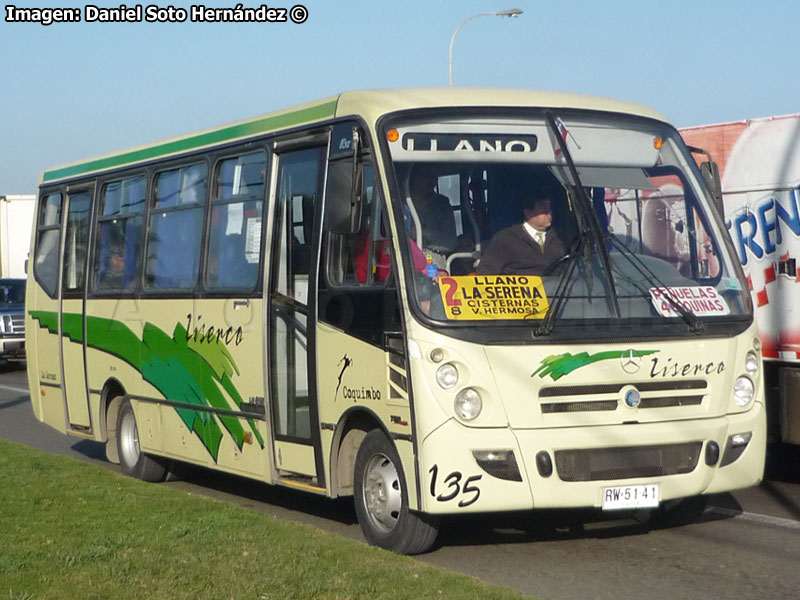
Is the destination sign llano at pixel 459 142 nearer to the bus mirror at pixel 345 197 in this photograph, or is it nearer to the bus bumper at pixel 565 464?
the bus mirror at pixel 345 197

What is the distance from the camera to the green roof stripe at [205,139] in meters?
9.61

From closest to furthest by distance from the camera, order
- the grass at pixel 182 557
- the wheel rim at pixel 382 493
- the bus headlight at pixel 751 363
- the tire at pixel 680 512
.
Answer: the grass at pixel 182 557 < the wheel rim at pixel 382 493 < the bus headlight at pixel 751 363 < the tire at pixel 680 512

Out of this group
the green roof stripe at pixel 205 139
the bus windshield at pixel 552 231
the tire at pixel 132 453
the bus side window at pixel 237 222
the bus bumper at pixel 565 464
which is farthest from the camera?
the tire at pixel 132 453

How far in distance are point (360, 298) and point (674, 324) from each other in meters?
1.93

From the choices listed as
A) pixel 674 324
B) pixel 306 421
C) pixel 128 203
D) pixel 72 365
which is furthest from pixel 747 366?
pixel 72 365

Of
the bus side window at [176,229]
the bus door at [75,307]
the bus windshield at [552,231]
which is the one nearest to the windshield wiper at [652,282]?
the bus windshield at [552,231]

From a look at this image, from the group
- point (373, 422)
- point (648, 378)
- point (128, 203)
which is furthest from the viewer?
point (128, 203)

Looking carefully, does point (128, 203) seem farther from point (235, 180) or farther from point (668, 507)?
point (668, 507)

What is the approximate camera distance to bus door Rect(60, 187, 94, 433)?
44.9 ft

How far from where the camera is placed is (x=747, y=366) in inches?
337

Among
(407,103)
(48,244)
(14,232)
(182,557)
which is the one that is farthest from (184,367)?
(14,232)

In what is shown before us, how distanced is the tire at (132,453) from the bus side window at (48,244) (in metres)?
2.05

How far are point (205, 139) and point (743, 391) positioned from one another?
502 cm

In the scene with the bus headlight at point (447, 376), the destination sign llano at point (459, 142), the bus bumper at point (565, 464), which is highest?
the destination sign llano at point (459, 142)
